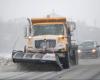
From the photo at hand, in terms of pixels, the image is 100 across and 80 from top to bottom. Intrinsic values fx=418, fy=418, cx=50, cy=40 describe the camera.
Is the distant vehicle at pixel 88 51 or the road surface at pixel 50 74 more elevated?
the road surface at pixel 50 74

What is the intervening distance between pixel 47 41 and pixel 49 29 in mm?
875

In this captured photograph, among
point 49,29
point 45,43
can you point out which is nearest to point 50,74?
point 45,43

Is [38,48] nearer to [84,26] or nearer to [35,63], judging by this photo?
[35,63]

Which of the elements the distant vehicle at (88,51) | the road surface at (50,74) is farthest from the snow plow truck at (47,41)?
the distant vehicle at (88,51)

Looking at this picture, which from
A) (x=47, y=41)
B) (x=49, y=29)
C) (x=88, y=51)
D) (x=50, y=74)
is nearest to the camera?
(x=50, y=74)

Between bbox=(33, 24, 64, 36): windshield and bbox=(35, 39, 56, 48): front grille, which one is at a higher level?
bbox=(33, 24, 64, 36): windshield

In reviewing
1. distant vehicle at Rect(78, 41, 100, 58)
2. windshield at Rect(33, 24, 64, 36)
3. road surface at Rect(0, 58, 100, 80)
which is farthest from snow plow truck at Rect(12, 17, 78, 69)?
distant vehicle at Rect(78, 41, 100, 58)

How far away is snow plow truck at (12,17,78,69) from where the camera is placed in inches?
830

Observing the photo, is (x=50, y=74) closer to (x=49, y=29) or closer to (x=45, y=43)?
(x=45, y=43)

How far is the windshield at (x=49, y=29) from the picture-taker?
22469 mm

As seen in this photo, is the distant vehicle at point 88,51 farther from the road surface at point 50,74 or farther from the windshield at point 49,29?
the road surface at point 50,74

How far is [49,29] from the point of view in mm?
22656

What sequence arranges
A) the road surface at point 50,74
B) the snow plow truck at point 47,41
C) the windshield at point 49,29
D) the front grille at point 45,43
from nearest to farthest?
1. the road surface at point 50,74
2. the snow plow truck at point 47,41
3. the front grille at point 45,43
4. the windshield at point 49,29

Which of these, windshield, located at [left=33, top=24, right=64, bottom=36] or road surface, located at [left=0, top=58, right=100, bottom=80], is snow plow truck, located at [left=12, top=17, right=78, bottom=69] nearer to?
windshield, located at [left=33, top=24, right=64, bottom=36]
